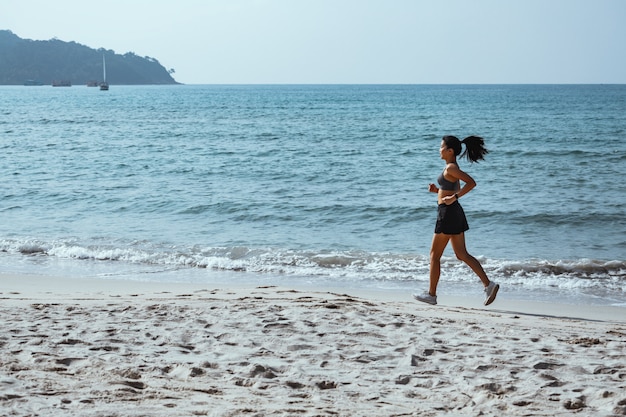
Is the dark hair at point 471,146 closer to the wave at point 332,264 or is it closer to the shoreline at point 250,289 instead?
the shoreline at point 250,289

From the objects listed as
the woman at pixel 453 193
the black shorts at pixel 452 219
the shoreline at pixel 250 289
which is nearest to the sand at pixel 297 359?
the shoreline at pixel 250 289

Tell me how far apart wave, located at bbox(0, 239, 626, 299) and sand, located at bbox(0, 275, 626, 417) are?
242 centimetres

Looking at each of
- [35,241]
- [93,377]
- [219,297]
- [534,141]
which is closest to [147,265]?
[35,241]

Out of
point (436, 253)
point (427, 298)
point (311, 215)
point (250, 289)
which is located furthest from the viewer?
point (311, 215)

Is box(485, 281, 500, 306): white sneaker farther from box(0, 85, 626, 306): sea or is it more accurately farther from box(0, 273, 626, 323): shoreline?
box(0, 85, 626, 306): sea

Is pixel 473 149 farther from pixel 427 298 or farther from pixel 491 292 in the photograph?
pixel 427 298

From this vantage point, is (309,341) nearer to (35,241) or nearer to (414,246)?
(414,246)

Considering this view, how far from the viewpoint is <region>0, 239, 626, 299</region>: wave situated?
9.53m

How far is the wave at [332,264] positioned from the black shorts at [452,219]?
8.02 feet

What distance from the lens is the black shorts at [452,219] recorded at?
23.1ft

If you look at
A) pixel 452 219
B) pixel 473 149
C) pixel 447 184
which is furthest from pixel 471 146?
pixel 452 219

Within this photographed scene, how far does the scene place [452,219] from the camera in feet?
23.1

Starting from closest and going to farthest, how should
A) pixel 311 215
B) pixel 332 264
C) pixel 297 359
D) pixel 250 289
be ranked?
pixel 297 359 < pixel 250 289 < pixel 332 264 < pixel 311 215

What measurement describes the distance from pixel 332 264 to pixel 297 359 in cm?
559
